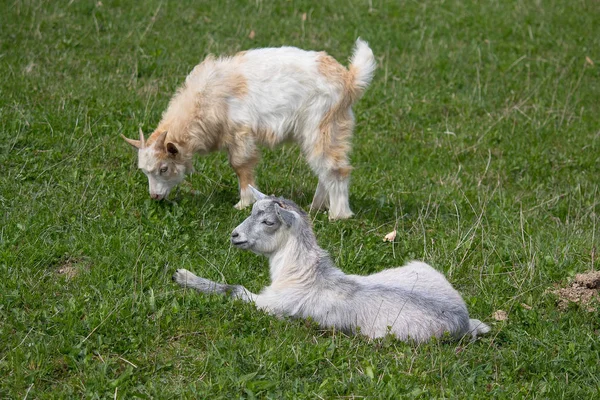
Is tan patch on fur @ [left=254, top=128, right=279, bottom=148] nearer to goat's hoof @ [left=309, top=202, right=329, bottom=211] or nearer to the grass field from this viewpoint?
the grass field

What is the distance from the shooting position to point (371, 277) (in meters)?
6.41

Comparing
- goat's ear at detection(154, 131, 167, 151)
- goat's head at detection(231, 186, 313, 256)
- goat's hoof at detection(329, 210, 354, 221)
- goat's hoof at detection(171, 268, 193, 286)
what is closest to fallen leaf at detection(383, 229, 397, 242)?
goat's hoof at detection(329, 210, 354, 221)

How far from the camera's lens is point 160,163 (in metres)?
7.80

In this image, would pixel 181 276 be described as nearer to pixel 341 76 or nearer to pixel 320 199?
pixel 320 199

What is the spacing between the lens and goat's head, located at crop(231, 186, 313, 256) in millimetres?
6227

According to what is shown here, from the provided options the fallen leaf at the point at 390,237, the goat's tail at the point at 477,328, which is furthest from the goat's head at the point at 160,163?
the goat's tail at the point at 477,328

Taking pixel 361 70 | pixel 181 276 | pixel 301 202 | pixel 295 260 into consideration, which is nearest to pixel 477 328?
pixel 295 260

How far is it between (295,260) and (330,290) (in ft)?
1.16

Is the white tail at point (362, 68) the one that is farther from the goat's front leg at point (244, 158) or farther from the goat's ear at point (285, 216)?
the goat's ear at point (285, 216)

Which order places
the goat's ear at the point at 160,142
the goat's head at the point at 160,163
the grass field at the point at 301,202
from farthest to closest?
1. the goat's ear at the point at 160,142
2. the goat's head at the point at 160,163
3. the grass field at the point at 301,202

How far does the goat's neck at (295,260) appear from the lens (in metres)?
6.09

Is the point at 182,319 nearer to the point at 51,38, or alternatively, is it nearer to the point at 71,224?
the point at 71,224

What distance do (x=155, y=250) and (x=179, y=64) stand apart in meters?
4.76

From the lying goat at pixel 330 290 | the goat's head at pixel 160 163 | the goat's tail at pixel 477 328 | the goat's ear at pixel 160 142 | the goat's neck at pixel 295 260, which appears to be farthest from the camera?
the goat's ear at pixel 160 142
